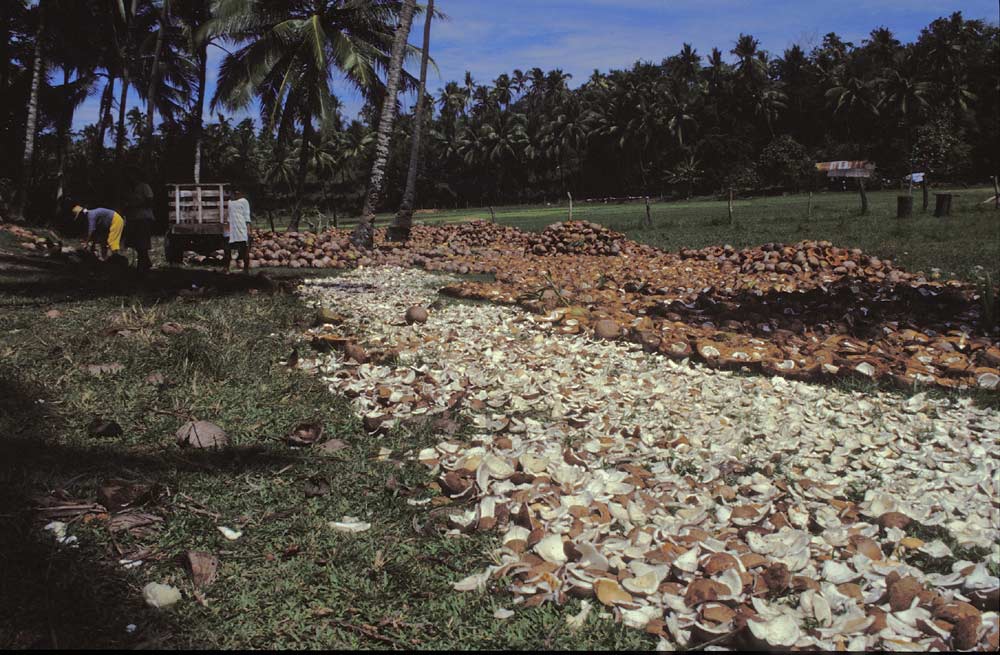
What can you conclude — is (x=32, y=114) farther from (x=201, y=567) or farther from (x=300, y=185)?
(x=201, y=567)

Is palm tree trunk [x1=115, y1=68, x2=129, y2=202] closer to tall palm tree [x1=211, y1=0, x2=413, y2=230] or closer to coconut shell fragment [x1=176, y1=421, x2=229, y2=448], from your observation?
tall palm tree [x1=211, y1=0, x2=413, y2=230]

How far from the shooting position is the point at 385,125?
14383 mm

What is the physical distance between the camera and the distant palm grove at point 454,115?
71.5 feet

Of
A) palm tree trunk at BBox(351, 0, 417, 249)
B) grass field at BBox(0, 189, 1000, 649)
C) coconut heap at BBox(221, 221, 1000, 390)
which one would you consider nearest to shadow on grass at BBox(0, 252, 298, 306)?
grass field at BBox(0, 189, 1000, 649)

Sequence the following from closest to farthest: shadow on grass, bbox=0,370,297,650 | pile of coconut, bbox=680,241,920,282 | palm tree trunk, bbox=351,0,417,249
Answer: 1. shadow on grass, bbox=0,370,297,650
2. pile of coconut, bbox=680,241,920,282
3. palm tree trunk, bbox=351,0,417,249

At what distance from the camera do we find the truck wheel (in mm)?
12086

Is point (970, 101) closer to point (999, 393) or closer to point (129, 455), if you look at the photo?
point (999, 393)

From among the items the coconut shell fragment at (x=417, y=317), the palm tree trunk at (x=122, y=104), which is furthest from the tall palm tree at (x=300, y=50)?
the coconut shell fragment at (x=417, y=317)

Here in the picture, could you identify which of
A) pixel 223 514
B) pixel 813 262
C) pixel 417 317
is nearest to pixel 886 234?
pixel 813 262

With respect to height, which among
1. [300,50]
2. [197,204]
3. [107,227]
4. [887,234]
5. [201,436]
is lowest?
[201,436]

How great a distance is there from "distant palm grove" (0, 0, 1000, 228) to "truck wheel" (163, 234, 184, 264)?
9221 mm

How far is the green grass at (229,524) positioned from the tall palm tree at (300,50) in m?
16.7

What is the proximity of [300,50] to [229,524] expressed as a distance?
69.0 ft

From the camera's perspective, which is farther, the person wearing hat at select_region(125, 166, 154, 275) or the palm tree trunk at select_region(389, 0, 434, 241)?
the palm tree trunk at select_region(389, 0, 434, 241)
